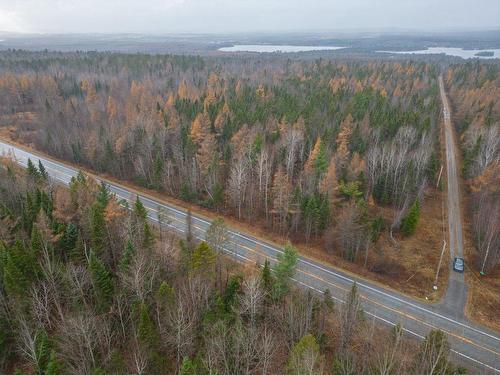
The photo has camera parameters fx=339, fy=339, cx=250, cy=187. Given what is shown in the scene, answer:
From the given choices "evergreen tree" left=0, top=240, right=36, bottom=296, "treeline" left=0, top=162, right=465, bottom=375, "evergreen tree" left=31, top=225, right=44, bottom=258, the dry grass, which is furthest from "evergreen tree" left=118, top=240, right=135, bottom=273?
the dry grass

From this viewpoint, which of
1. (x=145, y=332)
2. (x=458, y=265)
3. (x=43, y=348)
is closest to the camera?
(x=43, y=348)

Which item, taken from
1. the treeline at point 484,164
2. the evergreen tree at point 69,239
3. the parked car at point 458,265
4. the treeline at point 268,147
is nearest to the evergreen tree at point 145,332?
the evergreen tree at point 69,239

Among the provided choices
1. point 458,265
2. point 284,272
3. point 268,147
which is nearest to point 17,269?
point 284,272

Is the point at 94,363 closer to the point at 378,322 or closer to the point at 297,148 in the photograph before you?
the point at 378,322

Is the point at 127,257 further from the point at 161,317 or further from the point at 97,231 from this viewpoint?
the point at 161,317

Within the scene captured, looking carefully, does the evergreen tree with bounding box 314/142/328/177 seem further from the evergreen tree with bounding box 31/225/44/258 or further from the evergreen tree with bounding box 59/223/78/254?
the evergreen tree with bounding box 31/225/44/258

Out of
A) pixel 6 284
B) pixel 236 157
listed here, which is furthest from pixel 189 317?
pixel 236 157
